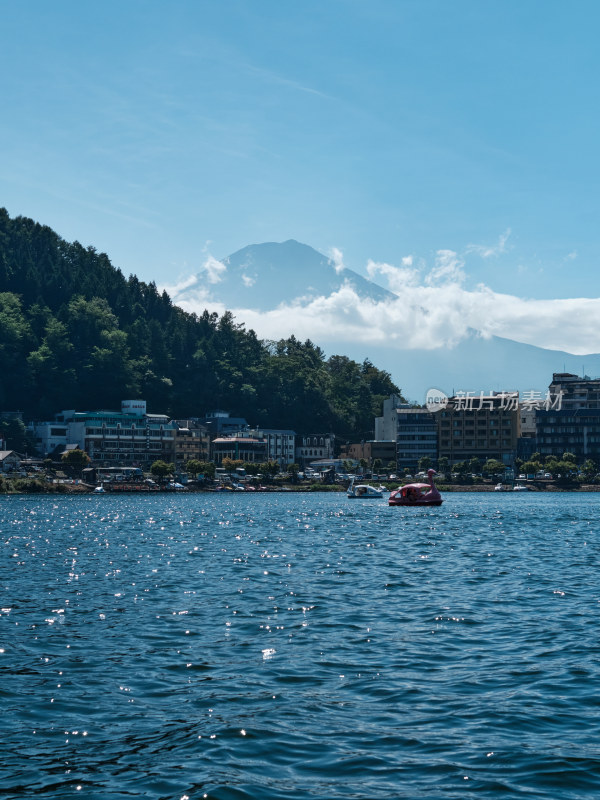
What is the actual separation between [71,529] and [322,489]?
4882 inches

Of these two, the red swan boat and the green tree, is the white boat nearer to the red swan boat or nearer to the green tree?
the red swan boat

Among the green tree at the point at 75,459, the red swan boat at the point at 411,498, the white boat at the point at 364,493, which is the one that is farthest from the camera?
the green tree at the point at 75,459

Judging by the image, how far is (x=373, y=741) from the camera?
1666cm

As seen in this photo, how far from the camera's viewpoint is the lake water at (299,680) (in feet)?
49.4

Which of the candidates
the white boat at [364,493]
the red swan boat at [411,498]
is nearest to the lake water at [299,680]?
the red swan boat at [411,498]

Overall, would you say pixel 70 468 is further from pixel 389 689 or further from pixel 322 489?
pixel 389 689

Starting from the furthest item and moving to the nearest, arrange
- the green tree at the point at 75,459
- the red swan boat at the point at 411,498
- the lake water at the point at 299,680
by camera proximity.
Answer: the green tree at the point at 75,459 → the red swan boat at the point at 411,498 → the lake water at the point at 299,680

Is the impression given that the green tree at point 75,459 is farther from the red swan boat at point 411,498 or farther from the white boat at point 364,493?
the red swan boat at point 411,498

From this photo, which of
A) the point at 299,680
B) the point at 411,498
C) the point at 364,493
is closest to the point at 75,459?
the point at 364,493

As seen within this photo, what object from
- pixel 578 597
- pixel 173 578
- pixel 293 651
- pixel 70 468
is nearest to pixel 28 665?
pixel 293 651

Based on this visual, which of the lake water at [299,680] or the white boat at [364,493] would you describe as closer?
the lake water at [299,680]

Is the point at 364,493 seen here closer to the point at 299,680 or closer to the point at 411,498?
the point at 411,498

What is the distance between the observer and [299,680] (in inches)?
834

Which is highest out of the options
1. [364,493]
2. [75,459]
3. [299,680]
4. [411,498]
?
[75,459]
